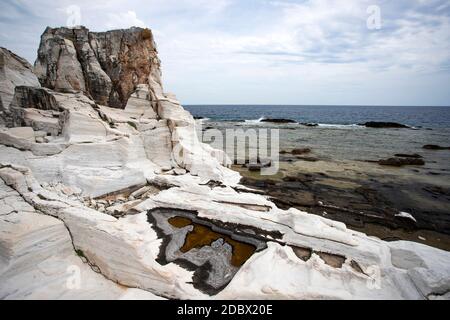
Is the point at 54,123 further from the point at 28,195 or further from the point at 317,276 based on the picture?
the point at 317,276

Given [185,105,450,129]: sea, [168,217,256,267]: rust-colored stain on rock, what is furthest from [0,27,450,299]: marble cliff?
[185,105,450,129]: sea

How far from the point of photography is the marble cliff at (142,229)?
225 inches

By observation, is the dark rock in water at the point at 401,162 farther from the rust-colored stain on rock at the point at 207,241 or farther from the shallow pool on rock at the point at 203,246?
the rust-colored stain on rock at the point at 207,241

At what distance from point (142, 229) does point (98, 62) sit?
12959mm

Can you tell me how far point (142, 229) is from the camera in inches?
313

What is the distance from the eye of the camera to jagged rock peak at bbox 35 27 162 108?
15.2 metres

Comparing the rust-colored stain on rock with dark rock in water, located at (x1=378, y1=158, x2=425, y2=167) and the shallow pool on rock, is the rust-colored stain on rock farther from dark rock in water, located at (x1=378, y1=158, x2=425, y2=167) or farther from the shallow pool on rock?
dark rock in water, located at (x1=378, y1=158, x2=425, y2=167)

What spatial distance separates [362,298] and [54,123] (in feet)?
46.5

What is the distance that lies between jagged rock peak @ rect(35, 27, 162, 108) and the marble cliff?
509mm

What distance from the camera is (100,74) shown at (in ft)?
51.6

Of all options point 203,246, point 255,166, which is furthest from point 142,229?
point 255,166

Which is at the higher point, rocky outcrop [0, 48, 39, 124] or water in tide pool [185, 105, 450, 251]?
rocky outcrop [0, 48, 39, 124]

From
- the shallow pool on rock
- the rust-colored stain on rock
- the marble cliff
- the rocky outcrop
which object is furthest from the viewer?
the rocky outcrop
